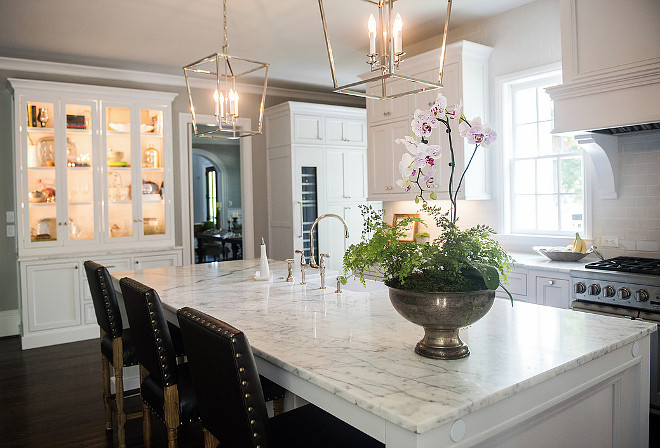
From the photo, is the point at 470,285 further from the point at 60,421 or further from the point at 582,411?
the point at 60,421

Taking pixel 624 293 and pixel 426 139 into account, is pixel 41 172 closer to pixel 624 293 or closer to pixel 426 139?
pixel 426 139

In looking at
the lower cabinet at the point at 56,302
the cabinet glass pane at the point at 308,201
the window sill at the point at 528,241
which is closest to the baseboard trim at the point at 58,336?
the lower cabinet at the point at 56,302

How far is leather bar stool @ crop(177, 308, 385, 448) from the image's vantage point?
144 cm

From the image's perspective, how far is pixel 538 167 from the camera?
4.18m

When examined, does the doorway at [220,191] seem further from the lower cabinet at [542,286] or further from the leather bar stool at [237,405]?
the leather bar stool at [237,405]

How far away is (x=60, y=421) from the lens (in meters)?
3.23

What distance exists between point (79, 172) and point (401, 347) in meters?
4.76

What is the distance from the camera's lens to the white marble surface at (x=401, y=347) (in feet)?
4.18

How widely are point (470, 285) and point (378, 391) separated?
0.41 meters

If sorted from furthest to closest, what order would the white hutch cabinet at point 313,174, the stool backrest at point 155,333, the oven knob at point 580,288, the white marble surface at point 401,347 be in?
1. the white hutch cabinet at point 313,174
2. the oven knob at point 580,288
3. the stool backrest at point 155,333
4. the white marble surface at point 401,347

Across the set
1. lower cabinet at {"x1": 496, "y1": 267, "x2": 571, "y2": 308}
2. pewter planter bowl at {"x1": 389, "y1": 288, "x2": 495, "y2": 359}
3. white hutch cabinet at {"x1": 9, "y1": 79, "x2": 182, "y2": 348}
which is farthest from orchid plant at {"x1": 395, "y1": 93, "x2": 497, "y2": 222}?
white hutch cabinet at {"x1": 9, "y1": 79, "x2": 182, "y2": 348}

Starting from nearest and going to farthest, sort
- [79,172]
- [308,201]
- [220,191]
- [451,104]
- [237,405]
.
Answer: [237,405]
[451,104]
[79,172]
[308,201]
[220,191]

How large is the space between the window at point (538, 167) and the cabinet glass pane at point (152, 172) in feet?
12.2

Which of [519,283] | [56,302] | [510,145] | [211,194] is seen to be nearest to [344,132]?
[510,145]
